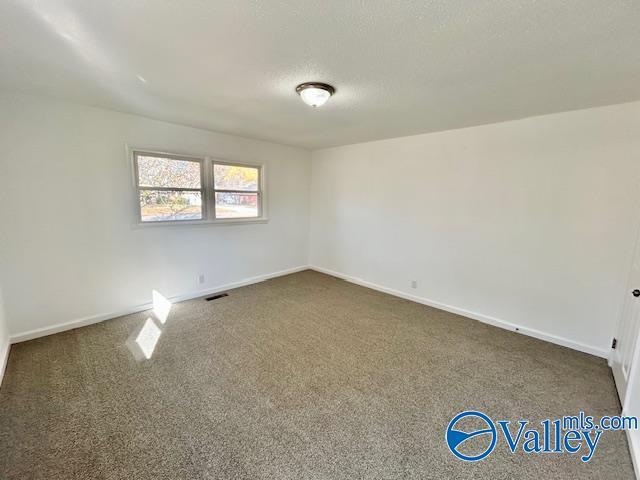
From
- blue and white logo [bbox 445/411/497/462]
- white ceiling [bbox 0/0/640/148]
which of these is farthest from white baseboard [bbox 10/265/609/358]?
white ceiling [bbox 0/0/640/148]

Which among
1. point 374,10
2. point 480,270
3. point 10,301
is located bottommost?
Answer: point 10,301

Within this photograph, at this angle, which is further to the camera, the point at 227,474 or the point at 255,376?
the point at 255,376

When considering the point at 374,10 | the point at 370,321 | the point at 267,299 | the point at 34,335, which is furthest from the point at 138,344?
A: the point at 374,10

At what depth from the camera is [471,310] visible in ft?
11.5

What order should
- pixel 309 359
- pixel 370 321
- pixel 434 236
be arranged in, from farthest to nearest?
1. pixel 434 236
2. pixel 370 321
3. pixel 309 359

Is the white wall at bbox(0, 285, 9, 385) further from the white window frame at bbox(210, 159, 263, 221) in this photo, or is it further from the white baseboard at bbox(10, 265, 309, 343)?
the white window frame at bbox(210, 159, 263, 221)

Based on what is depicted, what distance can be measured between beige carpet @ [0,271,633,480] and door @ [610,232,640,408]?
134 millimetres

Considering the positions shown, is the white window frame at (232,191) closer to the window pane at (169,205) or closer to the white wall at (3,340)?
the window pane at (169,205)

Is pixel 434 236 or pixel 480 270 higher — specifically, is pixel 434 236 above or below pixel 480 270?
above

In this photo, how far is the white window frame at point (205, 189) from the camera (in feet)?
10.6

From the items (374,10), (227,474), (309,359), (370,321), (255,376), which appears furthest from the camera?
(370,321)

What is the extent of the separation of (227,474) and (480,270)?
330 cm

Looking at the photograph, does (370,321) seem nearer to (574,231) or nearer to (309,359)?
(309,359)
